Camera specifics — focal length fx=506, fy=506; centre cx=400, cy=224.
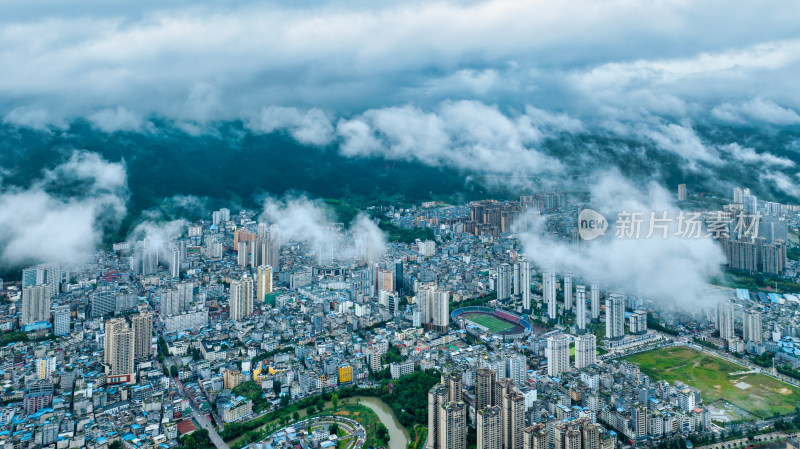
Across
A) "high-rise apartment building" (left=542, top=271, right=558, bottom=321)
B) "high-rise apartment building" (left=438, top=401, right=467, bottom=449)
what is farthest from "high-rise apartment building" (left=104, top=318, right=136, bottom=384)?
"high-rise apartment building" (left=542, top=271, right=558, bottom=321)

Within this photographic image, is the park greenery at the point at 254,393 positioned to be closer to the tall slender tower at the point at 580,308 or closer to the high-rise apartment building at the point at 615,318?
the tall slender tower at the point at 580,308

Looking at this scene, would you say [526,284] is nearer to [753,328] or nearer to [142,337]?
[753,328]

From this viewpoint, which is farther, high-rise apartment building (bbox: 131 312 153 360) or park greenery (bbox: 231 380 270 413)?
high-rise apartment building (bbox: 131 312 153 360)

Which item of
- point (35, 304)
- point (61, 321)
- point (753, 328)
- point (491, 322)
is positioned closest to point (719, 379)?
point (753, 328)

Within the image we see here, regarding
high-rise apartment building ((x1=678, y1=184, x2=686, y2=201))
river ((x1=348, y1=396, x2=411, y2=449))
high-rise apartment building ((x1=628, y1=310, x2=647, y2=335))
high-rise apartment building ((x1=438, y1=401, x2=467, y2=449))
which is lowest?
river ((x1=348, y1=396, x2=411, y2=449))

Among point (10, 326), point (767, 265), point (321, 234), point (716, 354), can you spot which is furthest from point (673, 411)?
point (321, 234)

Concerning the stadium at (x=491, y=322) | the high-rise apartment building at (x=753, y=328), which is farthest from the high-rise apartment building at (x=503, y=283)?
the high-rise apartment building at (x=753, y=328)

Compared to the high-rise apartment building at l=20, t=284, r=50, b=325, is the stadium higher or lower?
lower

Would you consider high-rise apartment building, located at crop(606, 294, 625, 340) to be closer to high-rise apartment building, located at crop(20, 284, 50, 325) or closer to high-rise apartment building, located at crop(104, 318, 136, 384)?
high-rise apartment building, located at crop(104, 318, 136, 384)
